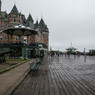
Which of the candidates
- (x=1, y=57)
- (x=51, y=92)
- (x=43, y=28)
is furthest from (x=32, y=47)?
(x=43, y=28)

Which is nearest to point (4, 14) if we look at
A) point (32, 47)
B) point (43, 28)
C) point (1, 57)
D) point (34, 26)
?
point (34, 26)

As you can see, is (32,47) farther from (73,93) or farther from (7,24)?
(73,93)

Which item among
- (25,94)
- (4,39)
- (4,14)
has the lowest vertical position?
(25,94)

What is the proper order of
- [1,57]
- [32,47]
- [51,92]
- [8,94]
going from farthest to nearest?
[32,47] → [1,57] → [51,92] → [8,94]

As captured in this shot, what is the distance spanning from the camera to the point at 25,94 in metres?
6.08

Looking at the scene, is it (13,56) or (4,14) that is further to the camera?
(4,14)

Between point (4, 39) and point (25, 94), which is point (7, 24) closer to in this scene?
point (4, 39)

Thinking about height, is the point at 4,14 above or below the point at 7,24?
above

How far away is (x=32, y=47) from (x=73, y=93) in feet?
112

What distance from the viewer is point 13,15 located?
5622 centimetres

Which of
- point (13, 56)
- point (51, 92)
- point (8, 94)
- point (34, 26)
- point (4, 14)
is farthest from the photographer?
point (34, 26)

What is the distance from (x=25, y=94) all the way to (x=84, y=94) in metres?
2.51

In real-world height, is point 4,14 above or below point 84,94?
above

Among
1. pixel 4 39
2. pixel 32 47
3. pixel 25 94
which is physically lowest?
pixel 25 94
